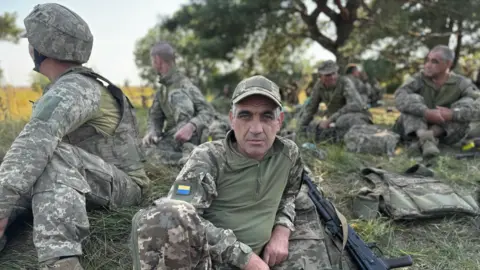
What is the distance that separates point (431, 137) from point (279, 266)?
393 cm

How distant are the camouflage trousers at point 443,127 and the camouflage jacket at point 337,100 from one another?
76 centimetres

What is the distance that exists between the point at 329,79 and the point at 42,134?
4965 millimetres

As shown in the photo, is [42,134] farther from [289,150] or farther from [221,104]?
[221,104]

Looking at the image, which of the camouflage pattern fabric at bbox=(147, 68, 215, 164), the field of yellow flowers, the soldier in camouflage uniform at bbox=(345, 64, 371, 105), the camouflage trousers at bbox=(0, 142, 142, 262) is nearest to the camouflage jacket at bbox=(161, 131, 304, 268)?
the camouflage trousers at bbox=(0, 142, 142, 262)

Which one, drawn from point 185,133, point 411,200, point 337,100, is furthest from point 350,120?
point 185,133

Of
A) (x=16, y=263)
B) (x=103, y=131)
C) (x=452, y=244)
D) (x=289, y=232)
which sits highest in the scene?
(x=103, y=131)

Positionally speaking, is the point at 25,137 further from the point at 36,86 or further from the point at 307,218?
the point at 36,86

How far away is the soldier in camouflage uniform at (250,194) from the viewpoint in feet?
6.72

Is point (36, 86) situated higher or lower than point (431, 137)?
higher

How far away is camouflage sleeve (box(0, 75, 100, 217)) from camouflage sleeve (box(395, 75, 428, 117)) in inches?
181

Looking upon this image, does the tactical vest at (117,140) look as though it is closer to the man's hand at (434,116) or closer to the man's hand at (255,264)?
the man's hand at (255,264)

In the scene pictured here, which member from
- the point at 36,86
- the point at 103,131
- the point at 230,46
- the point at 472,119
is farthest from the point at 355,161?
the point at 230,46

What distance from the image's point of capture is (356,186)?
406 cm

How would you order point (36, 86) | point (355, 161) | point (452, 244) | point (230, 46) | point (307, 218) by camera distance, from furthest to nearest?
1. point (230, 46)
2. point (36, 86)
3. point (355, 161)
4. point (452, 244)
5. point (307, 218)
